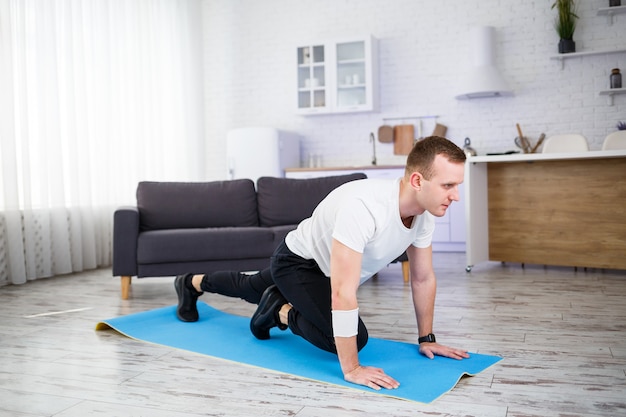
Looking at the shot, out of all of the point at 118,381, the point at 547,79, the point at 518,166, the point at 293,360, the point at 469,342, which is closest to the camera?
the point at 118,381

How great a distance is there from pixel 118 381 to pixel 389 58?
5370 millimetres

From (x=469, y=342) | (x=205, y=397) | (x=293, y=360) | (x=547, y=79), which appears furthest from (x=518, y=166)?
(x=205, y=397)

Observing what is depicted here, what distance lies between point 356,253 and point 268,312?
2.51 feet

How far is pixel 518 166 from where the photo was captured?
4797 millimetres

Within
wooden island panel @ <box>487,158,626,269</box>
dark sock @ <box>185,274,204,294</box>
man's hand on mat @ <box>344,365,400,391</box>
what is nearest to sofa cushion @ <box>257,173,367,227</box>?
wooden island panel @ <box>487,158,626,269</box>

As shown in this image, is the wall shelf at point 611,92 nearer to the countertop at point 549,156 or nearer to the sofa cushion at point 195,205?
the countertop at point 549,156

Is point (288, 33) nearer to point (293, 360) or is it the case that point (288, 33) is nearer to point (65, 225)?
point (65, 225)

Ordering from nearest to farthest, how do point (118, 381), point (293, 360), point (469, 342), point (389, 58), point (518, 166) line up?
point (118, 381), point (293, 360), point (469, 342), point (518, 166), point (389, 58)

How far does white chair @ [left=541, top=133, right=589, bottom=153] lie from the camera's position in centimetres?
525

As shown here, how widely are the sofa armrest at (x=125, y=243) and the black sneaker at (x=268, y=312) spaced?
1507 millimetres

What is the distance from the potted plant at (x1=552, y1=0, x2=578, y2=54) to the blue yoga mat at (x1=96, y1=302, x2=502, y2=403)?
14.8 feet

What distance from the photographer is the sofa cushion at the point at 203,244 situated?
3.94 metres

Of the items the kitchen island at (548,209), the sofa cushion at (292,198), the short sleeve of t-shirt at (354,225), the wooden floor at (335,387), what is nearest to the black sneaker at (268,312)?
the wooden floor at (335,387)

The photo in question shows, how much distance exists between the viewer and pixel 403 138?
6.80 metres
